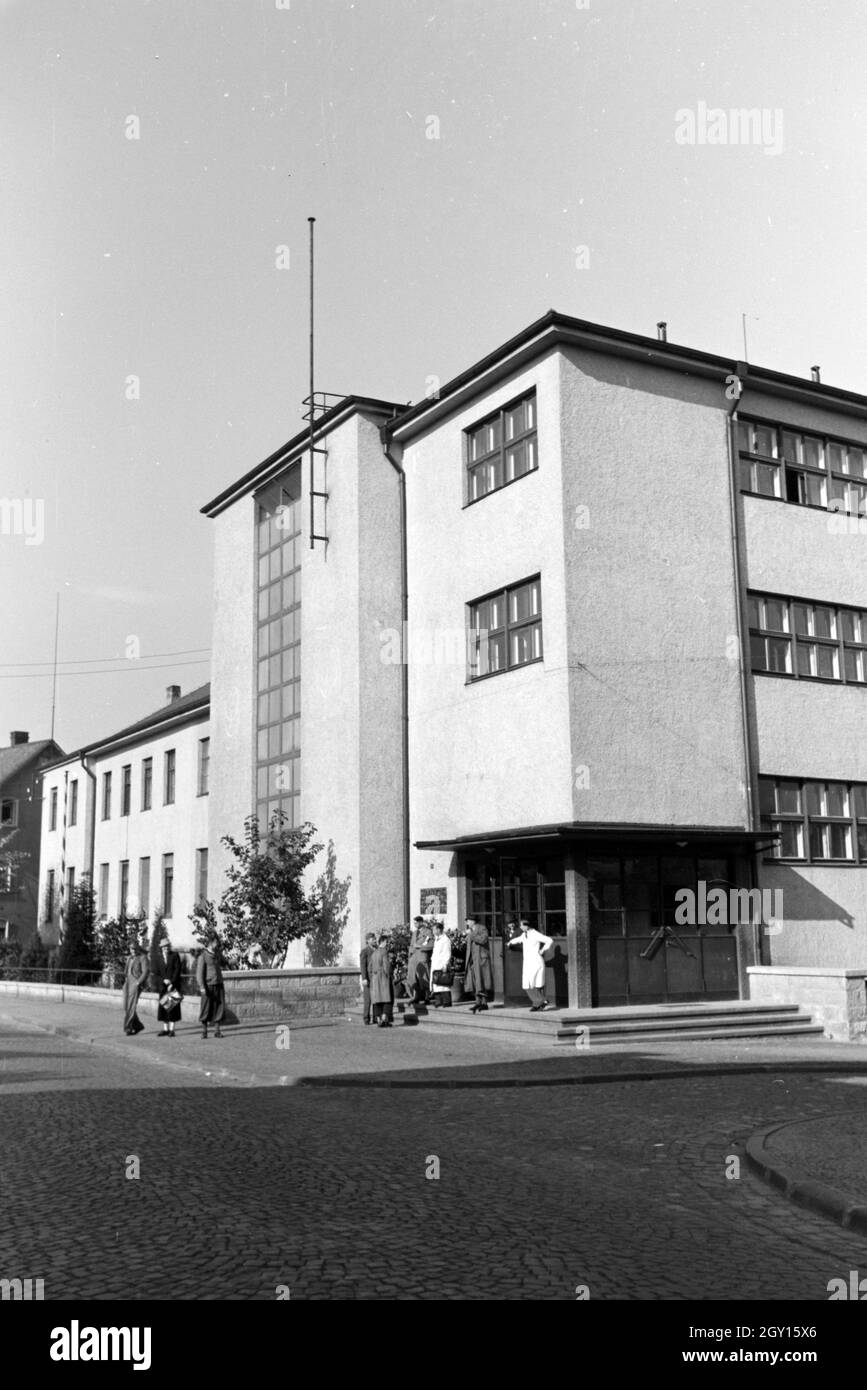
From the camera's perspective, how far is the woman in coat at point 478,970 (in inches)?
868

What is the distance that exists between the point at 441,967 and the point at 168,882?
18.8 metres

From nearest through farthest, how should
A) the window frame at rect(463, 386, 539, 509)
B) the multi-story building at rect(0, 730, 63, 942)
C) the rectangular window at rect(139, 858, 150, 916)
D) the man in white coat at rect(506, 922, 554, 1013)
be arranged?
the man in white coat at rect(506, 922, 554, 1013)
the window frame at rect(463, 386, 539, 509)
the rectangular window at rect(139, 858, 150, 916)
the multi-story building at rect(0, 730, 63, 942)

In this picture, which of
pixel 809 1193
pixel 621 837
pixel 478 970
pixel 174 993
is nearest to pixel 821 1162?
pixel 809 1193

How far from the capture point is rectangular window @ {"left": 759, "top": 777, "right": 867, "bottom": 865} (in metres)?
23.7

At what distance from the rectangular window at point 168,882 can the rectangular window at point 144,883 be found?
4.84 feet

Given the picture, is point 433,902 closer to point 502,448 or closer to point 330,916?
point 330,916

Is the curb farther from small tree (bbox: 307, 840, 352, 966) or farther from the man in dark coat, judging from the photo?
small tree (bbox: 307, 840, 352, 966)

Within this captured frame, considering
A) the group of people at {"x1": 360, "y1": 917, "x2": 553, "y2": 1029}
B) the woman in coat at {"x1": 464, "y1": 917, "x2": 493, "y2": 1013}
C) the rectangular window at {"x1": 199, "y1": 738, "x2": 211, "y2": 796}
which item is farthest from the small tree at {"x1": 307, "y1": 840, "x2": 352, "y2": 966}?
the rectangular window at {"x1": 199, "y1": 738, "x2": 211, "y2": 796}

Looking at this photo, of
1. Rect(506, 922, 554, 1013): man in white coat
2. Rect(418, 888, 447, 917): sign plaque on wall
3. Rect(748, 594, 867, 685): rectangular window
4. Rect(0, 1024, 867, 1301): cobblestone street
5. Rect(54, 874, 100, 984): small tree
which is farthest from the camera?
Rect(54, 874, 100, 984): small tree

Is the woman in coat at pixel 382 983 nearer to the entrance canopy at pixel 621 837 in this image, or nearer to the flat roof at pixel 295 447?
the entrance canopy at pixel 621 837

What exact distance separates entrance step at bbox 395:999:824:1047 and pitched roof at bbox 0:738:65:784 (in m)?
60.4

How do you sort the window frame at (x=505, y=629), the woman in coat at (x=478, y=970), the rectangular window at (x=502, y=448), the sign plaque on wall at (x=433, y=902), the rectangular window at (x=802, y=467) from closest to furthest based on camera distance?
the woman in coat at (x=478, y=970), the window frame at (x=505, y=629), the rectangular window at (x=502, y=448), the sign plaque on wall at (x=433, y=902), the rectangular window at (x=802, y=467)

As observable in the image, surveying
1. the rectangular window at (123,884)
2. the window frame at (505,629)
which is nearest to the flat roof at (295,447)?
the window frame at (505,629)
